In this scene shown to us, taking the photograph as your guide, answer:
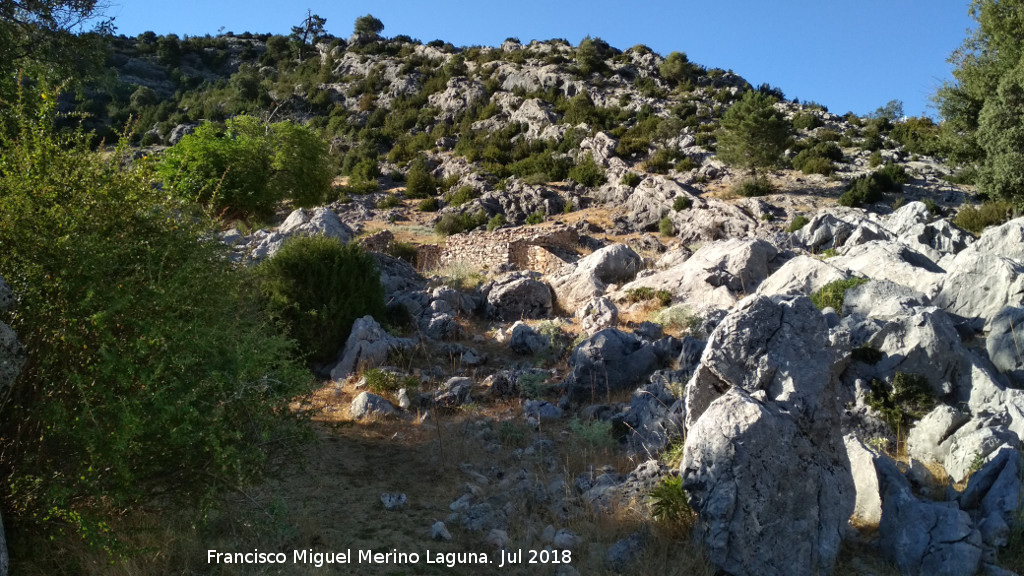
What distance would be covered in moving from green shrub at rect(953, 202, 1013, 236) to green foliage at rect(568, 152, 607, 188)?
15.4 meters

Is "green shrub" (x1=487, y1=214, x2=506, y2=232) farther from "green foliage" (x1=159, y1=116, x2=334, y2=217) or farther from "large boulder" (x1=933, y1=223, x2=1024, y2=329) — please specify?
"large boulder" (x1=933, y1=223, x2=1024, y2=329)

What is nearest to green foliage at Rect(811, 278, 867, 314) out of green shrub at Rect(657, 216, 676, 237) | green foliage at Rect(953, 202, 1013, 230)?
green shrub at Rect(657, 216, 676, 237)

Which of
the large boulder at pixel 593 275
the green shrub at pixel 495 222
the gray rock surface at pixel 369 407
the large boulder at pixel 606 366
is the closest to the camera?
the gray rock surface at pixel 369 407

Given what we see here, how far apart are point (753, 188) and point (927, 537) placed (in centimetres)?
2415

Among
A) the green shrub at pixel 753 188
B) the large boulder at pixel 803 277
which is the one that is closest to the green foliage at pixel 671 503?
the large boulder at pixel 803 277

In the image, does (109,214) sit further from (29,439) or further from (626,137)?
(626,137)

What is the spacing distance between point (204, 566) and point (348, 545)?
3.71 feet

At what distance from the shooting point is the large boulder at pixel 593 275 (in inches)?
563

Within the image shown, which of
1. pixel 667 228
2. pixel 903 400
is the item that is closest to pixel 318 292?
pixel 903 400

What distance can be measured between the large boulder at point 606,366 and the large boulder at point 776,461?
3.55 metres

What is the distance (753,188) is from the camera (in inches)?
1070

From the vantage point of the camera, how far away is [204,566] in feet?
15.9

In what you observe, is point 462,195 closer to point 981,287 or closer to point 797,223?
point 797,223

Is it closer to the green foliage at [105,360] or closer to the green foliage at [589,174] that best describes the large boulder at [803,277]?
the green foliage at [105,360]
